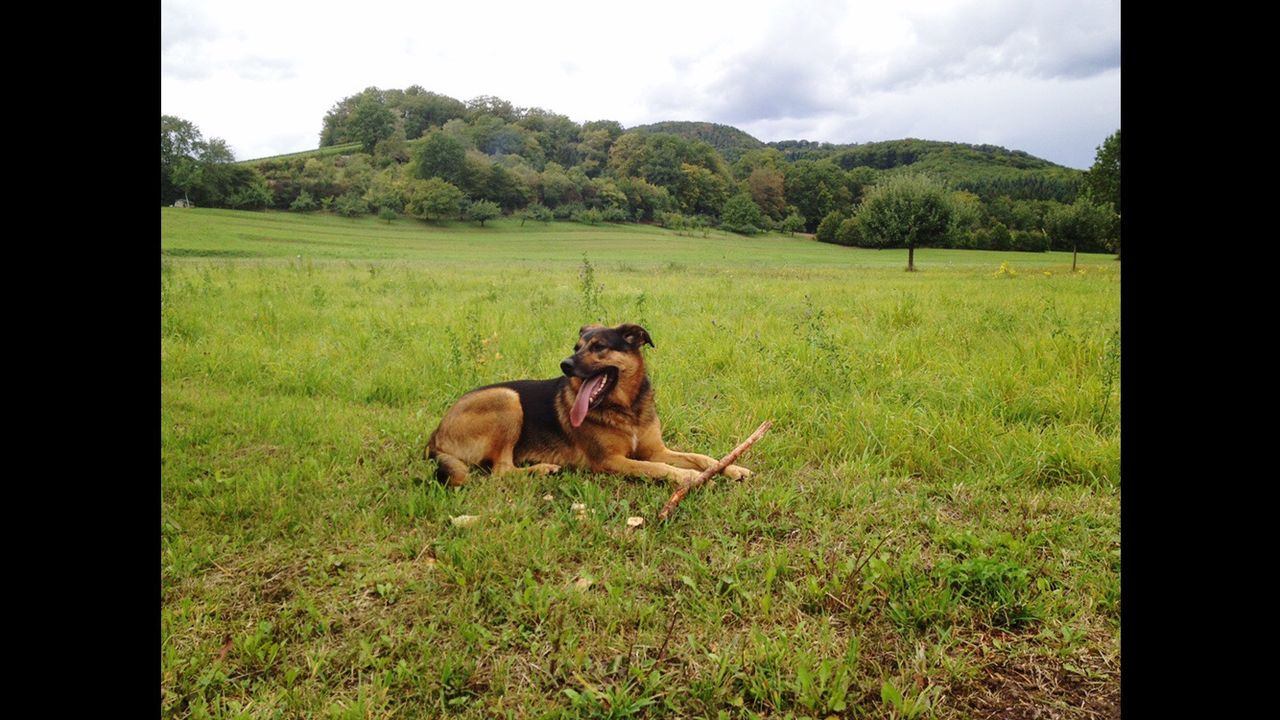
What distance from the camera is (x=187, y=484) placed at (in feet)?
12.1

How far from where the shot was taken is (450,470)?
372 centimetres

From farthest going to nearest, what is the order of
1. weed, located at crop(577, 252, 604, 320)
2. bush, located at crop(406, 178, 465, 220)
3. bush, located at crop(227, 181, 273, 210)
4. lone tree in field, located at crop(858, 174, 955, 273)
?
lone tree in field, located at crop(858, 174, 955, 273) → bush, located at crop(406, 178, 465, 220) → bush, located at crop(227, 181, 273, 210) → weed, located at crop(577, 252, 604, 320)

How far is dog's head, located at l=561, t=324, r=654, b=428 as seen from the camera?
3674 mm

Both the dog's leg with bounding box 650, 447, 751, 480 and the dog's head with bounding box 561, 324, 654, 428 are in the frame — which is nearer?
the dog's head with bounding box 561, 324, 654, 428

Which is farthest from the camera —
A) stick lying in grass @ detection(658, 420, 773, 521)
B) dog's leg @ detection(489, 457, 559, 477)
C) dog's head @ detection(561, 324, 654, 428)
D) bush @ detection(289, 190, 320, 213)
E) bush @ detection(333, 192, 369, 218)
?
bush @ detection(333, 192, 369, 218)

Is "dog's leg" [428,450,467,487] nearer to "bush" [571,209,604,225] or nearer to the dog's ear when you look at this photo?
the dog's ear

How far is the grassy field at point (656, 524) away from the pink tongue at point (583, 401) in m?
0.42

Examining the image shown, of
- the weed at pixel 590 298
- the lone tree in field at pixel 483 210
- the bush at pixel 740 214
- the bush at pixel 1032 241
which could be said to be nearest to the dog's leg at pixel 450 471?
the weed at pixel 590 298

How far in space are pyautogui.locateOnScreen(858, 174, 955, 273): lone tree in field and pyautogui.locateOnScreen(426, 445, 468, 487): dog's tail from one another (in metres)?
13.8

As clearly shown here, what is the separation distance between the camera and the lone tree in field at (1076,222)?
4.49m

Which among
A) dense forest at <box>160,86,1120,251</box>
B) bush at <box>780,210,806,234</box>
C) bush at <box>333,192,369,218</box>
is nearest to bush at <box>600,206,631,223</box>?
dense forest at <box>160,86,1120,251</box>
